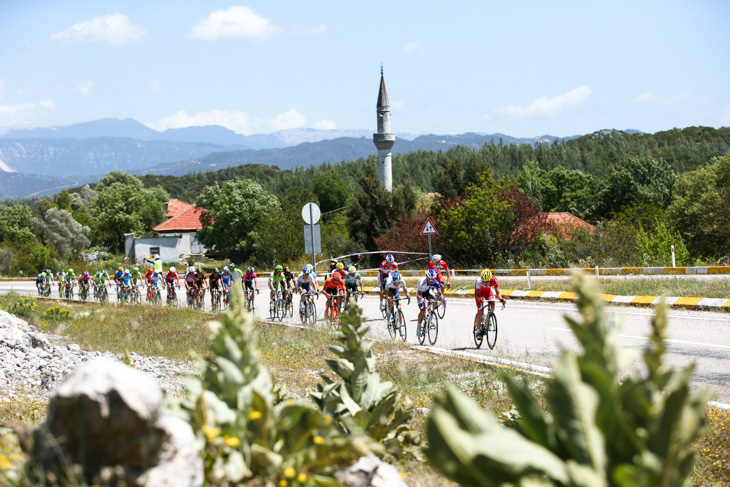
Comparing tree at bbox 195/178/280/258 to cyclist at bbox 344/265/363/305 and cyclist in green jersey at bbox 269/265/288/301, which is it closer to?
cyclist in green jersey at bbox 269/265/288/301

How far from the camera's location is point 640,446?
2195mm

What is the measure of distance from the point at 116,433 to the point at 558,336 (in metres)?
13.0

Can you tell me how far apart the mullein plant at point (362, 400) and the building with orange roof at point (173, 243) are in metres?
72.4

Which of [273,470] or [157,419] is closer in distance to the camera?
[157,419]

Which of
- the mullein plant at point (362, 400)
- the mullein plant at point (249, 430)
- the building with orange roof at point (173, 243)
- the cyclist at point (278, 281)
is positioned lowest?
the building with orange roof at point (173, 243)

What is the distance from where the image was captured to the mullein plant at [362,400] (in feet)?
15.1

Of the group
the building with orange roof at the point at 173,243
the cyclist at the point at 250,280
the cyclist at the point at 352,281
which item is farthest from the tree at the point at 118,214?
the cyclist at the point at 352,281

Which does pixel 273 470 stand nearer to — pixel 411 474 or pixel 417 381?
pixel 411 474

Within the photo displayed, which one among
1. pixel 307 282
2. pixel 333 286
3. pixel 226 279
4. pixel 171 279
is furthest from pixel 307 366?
pixel 171 279

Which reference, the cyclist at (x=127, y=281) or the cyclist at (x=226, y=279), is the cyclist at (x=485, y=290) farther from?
the cyclist at (x=127, y=281)

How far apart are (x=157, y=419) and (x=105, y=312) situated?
2590cm

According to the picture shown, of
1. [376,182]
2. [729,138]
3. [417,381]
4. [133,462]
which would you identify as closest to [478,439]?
[133,462]

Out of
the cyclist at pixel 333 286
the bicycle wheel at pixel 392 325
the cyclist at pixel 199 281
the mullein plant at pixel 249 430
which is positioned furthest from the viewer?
the cyclist at pixel 199 281

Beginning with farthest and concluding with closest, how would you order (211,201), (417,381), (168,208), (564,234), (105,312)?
1. (168,208)
2. (211,201)
3. (564,234)
4. (105,312)
5. (417,381)
